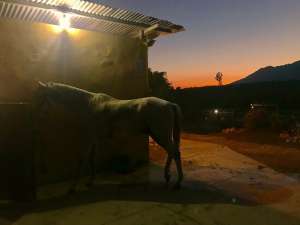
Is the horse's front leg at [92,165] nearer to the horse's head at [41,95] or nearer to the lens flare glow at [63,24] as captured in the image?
the horse's head at [41,95]

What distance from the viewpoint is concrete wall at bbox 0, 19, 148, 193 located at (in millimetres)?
6418

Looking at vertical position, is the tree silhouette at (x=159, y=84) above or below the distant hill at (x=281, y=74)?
below

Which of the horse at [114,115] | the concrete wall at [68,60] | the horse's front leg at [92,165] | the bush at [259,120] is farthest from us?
the bush at [259,120]

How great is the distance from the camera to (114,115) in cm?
616

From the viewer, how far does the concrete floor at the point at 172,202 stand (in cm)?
443

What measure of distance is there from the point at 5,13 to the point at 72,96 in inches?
101

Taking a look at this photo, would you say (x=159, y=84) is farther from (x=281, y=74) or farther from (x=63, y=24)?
(x=281, y=74)

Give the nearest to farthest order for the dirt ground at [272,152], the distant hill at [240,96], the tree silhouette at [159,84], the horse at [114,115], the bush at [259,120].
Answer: the horse at [114,115] → the dirt ground at [272,152] → the bush at [259,120] → the tree silhouette at [159,84] → the distant hill at [240,96]

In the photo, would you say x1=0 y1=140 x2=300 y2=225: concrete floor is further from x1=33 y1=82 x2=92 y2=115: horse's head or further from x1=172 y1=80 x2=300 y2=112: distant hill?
x1=172 y1=80 x2=300 y2=112: distant hill

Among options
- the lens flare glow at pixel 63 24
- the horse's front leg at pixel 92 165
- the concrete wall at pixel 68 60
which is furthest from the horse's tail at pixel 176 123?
the lens flare glow at pixel 63 24

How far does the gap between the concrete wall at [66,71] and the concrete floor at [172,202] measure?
809 millimetres

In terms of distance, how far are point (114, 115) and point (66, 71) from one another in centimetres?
196

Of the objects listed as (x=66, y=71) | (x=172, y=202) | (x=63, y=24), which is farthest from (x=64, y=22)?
(x=172, y=202)

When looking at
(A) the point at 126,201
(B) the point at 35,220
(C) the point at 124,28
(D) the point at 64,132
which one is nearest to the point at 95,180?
(D) the point at 64,132
